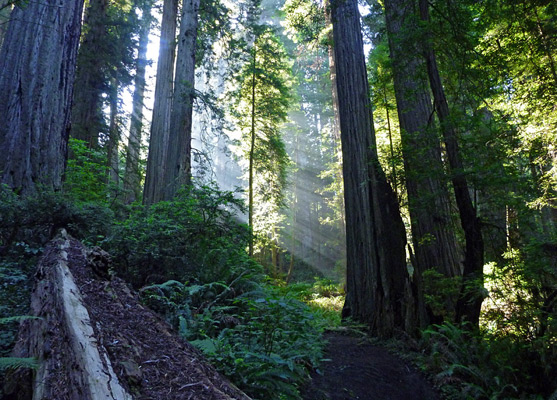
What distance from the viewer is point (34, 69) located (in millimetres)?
6203

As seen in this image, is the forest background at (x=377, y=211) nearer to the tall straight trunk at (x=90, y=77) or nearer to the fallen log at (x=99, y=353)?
the fallen log at (x=99, y=353)

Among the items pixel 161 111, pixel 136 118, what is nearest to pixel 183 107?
pixel 161 111

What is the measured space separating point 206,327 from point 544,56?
8245mm

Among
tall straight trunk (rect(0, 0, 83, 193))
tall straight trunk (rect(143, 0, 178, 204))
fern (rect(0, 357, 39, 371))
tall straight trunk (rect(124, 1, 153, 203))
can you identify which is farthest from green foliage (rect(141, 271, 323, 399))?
tall straight trunk (rect(124, 1, 153, 203))

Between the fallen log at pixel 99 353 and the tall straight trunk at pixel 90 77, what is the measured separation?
11.7 meters

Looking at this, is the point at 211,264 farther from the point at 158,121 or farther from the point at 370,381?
the point at 158,121

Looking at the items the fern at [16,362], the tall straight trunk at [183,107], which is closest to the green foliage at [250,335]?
the fern at [16,362]

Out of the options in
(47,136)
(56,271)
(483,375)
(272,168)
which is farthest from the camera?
(272,168)

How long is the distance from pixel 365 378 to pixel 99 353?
3.65 metres

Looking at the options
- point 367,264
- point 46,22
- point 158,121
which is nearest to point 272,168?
point 158,121

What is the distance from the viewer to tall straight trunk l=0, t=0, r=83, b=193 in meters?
5.85

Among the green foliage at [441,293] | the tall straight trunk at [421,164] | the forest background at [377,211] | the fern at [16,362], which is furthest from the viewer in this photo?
the green foliage at [441,293]

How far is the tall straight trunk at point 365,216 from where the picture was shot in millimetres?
6383

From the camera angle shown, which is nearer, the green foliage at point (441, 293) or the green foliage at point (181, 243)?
the green foliage at point (181, 243)
